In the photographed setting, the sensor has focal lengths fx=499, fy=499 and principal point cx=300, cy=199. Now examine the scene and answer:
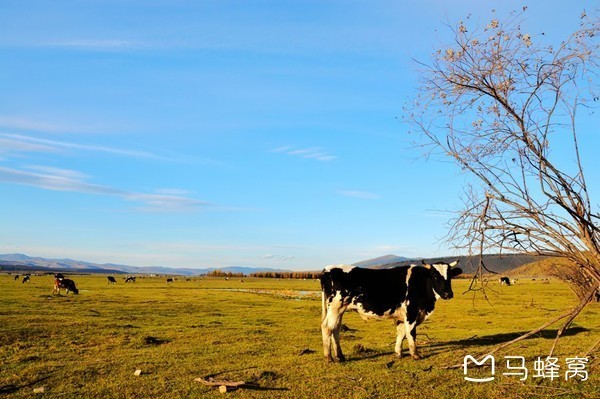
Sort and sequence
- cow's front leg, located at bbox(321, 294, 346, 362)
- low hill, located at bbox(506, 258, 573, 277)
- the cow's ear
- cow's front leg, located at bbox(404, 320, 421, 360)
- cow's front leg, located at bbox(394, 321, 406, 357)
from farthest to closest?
the cow's ear → cow's front leg, located at bbox(394, 321, 406, 357) → cow's front leg, located at bbox(404, 320, 421, 360) → cow's front leg, located at bbox(321, 294, 346, 362) → low hill, located at bbox(506, 258, 573, 277)

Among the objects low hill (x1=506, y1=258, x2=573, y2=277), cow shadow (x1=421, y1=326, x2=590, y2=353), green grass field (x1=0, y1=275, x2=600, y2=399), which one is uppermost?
low hill (x1=506, y1=258, x2=573, y2=277)

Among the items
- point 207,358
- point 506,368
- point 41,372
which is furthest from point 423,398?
point 41,372

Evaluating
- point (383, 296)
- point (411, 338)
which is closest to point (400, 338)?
point (411, 338)

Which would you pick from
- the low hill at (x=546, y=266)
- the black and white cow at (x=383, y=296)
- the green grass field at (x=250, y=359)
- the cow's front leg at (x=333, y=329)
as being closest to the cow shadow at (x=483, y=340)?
the green grass field at (x=250, y=359)

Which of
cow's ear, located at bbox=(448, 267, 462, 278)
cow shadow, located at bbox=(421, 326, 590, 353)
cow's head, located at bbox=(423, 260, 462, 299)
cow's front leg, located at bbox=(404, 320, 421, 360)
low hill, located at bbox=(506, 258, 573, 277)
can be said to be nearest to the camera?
low hill, located at bbox=(506, 258, 573, 277)

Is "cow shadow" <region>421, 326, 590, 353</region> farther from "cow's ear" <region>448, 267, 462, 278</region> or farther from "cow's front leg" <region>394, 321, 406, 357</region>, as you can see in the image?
"cow's ear" <region>448, 267, 462, 278</region>

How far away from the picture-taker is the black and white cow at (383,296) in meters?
13.7

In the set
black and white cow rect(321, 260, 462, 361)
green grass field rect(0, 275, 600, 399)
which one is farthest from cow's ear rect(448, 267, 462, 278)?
green grass field rect(0, 275, 600, 399)

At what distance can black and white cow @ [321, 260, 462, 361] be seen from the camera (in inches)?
541

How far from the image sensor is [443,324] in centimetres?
2545

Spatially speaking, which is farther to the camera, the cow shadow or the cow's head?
the cow shadow

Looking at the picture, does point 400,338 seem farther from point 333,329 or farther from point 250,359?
point 250,359

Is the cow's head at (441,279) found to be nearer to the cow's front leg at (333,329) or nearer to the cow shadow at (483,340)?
the cow shadow at (483,340)

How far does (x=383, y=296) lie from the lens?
1411 centimetres
